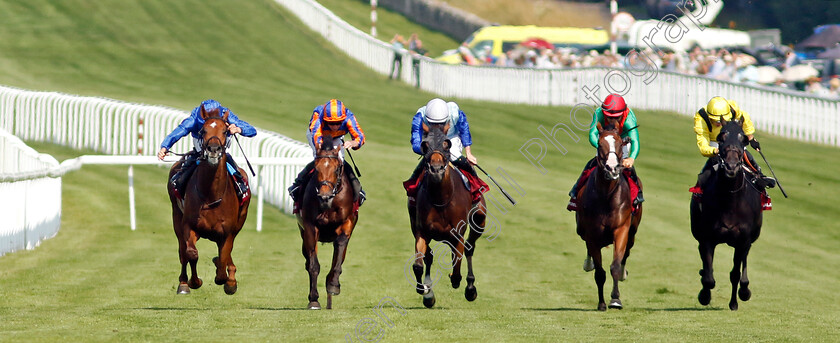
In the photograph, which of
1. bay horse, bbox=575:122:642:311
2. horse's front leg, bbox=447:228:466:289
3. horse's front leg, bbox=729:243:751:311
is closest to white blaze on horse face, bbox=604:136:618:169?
bay horse, bbox=575:122:642:311

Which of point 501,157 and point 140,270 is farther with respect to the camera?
point 501,157

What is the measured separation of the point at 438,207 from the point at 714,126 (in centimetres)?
319

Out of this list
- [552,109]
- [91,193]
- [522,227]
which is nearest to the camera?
[522,227]

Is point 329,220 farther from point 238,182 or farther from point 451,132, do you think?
point 451,132

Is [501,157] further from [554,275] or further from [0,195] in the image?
[0,195]

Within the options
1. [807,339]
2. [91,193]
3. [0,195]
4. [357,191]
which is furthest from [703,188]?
[91,193]

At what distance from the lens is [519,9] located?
48219 millimetres

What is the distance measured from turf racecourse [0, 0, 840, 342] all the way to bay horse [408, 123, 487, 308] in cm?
67

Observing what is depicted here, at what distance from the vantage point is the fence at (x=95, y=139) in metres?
19.2

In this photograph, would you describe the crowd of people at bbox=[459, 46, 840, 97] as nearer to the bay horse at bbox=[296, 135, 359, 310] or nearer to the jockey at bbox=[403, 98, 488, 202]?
the jockey at bbox=[403, 98, 488, 202]

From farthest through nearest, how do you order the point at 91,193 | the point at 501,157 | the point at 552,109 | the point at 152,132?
the point at 552,109 → the point at 501,157 → the point at 152,132 → the point at 91,193

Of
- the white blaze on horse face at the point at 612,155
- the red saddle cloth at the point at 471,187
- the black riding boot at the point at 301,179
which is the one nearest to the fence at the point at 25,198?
the black riding boot at the point at 301,179

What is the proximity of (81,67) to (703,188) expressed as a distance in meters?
31.2

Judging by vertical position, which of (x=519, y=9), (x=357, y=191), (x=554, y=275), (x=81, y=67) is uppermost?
(x=519, y=9)
